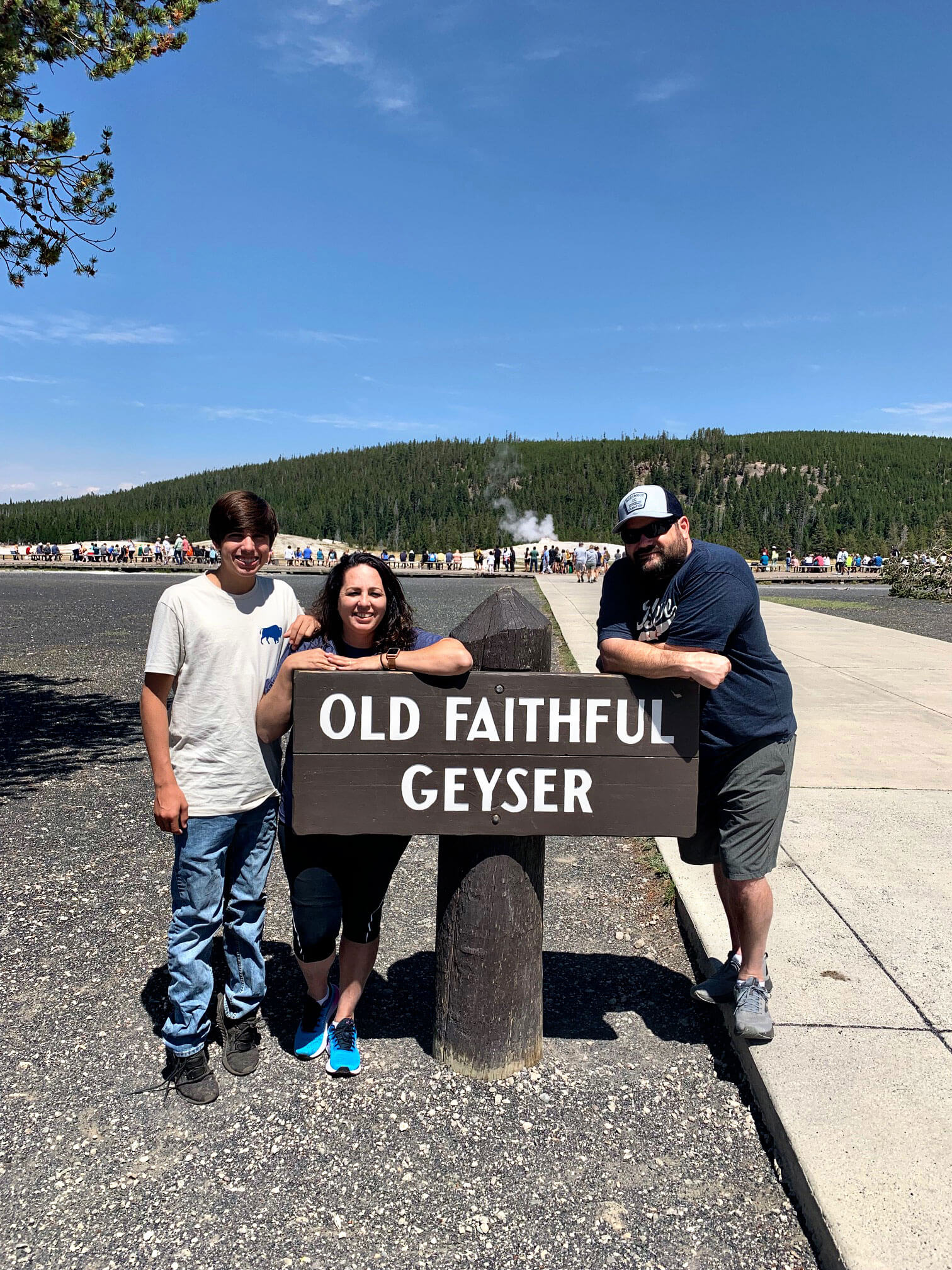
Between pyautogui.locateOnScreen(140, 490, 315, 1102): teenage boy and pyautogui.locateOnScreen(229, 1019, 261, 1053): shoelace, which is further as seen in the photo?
pyautogui.locateOnScreen(229, 1019, 261, 1053): shoelace

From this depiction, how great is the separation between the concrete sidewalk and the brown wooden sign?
87 centimetres

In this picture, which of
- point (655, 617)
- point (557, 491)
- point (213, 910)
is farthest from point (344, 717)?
point (557, 491)

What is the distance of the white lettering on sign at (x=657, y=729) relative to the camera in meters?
2.58

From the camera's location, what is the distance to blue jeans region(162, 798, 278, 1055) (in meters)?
2.65

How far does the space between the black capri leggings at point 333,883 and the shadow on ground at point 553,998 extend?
0.48m

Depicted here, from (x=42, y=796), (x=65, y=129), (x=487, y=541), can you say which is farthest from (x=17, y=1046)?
(x=487, y=541)

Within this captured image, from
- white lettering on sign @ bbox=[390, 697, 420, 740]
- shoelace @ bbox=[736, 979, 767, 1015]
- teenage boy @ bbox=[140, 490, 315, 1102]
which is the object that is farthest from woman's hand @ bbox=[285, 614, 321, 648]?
shoelace @ bbox=[736, 979, 767, 1015]

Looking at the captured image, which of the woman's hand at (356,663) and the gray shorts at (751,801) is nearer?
the woman's hand at (356,663)

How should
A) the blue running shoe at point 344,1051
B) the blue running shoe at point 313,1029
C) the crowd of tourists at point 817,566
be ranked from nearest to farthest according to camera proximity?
1. the blue running shoe at point 344,1051
2. the blue running shoe at point 313,1029
3. the crowd of tourists at point 817,566

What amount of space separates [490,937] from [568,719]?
0.73 m

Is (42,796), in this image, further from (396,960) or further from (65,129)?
(65,129)

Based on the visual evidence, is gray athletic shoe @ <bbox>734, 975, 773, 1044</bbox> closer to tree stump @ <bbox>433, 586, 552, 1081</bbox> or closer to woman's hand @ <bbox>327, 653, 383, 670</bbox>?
tree stump @ <bbox>433, 586, 552, 1081</bbox>

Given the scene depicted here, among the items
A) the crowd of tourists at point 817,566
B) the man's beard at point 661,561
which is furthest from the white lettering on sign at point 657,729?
the crowd of tourists at point 817,566

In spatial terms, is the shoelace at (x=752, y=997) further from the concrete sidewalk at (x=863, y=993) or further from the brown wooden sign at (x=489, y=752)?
the brown wooden sign at (x=489, y=752)
